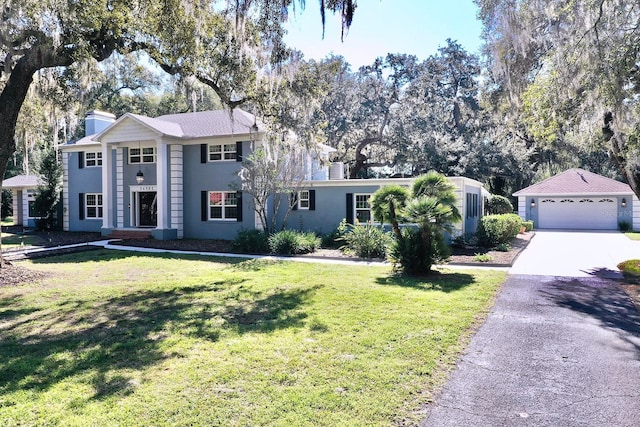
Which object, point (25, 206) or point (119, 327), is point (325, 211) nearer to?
point (119, 327)

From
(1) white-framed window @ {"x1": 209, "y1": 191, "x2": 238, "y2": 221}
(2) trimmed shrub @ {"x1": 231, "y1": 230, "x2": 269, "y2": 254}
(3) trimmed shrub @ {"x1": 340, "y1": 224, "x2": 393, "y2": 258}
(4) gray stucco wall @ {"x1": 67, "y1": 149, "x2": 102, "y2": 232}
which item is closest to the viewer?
(3) trimmed shrub @ {"x1": 340, "y1": 224, "x2": 393, "y2": 258}

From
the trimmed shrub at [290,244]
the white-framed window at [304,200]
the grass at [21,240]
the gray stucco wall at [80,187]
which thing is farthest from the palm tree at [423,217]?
the gray stucco wall at [80,187]

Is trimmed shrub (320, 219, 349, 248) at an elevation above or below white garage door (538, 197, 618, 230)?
below

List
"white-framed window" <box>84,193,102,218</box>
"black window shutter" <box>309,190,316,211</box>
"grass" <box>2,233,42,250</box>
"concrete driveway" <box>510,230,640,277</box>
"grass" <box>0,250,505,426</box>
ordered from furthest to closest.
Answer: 1. "white-framed window" <box>84,193,102,218</box>
2. "black window shutter" <box>309,190,316,211</box>
3. "grass" <box>2,233,42,250</box>
4. "concrete driveway" <box>510,230,640,277</box>
5. "grass" <box>0,250,505,426</box>

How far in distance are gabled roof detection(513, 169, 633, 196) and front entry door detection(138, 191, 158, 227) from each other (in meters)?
21.9

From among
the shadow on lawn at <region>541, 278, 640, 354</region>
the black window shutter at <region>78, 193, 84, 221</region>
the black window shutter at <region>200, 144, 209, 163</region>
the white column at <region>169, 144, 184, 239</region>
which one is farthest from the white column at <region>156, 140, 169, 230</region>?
the shadow on lawn at <region>541, 278, 640, 354</region>

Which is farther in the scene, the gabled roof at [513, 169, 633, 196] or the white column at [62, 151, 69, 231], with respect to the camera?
the gabled roof at [513, 169, 633, 196]

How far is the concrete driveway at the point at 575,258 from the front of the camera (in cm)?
1075

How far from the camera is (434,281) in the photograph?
9047mm

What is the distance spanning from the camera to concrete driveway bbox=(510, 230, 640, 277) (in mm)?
10750

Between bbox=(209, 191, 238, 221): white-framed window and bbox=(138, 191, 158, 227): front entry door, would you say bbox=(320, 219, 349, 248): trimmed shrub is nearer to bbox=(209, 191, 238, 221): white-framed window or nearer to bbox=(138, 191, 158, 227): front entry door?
bbox=(209, 191, 238, 221): white-framed window

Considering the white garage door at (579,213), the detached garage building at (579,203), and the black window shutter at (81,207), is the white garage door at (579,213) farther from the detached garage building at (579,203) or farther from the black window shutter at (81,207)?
the black window shutter at (81,207)

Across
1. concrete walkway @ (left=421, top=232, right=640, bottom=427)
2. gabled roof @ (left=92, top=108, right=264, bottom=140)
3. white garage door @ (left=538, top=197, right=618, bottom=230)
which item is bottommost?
concrete walkway @ (left=421, top=232, right=640, bottom=427)

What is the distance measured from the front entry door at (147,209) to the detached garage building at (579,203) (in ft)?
72.0
